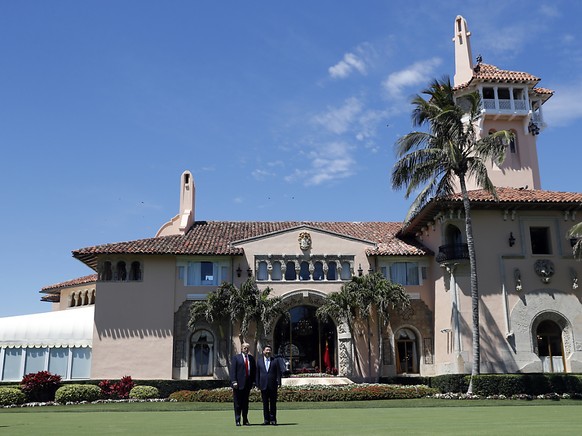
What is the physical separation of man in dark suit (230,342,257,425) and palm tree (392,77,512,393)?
610 inches

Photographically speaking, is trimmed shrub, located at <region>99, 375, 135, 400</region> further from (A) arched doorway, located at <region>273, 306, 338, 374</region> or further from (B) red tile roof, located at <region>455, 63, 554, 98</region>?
(B) red tile roof, located at <region>455, 63, 554, 98</region>

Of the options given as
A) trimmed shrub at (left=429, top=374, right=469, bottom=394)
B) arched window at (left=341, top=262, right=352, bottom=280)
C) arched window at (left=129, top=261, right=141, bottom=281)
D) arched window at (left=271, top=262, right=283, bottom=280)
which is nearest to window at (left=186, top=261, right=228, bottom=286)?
arched window at (left=129, top=261, right=141, bottom=281)

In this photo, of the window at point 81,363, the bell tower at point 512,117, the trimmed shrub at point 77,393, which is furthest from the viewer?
the bell tower at point 512,117

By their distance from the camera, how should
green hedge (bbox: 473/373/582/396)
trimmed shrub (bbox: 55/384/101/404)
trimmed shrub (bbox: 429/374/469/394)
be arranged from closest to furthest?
green hedge (bbox: 473/373/582/396)
trimmed shrub (bbox: 429/374/469/394)
trimmed shrub (bbox: 55/384/101/404)

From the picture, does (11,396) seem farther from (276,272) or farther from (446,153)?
(446,153)

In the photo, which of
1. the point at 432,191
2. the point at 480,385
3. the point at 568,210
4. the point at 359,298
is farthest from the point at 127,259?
the point at 568,210

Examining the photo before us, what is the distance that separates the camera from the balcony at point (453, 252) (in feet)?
96.5

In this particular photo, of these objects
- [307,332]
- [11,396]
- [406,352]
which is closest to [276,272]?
[307,332]

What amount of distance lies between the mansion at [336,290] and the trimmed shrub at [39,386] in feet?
11.0

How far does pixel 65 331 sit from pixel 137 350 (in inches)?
177

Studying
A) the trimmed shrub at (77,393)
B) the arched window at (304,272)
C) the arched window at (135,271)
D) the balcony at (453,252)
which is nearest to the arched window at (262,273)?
the arched window at (304,272)

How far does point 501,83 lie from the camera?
36.6 meters

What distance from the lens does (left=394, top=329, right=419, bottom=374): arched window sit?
107 ft

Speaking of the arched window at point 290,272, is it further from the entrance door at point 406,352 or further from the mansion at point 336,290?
the entrance door at point 406,352
